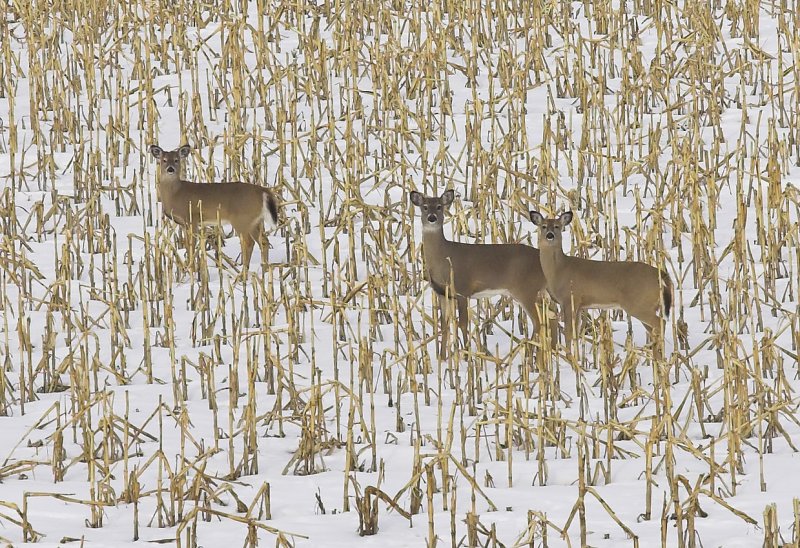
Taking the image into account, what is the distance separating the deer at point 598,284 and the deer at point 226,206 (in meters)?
2.24

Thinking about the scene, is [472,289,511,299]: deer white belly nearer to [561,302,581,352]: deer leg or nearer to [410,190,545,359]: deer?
[410,190,545,359]: deer

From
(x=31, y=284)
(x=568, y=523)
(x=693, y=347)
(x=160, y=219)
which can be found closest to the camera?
(x=568, y=523)

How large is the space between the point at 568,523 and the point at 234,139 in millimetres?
6672

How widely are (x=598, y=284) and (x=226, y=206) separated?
3.01 m

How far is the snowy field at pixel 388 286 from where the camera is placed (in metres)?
5.91

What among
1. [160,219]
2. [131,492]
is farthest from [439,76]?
[131,492]

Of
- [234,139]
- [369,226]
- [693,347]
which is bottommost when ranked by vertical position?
[693,347]

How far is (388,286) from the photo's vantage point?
31.6 ft

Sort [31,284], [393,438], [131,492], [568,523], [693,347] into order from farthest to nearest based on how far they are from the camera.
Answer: [31,284]
[693,347]
[393,438]
[131,492]
[568,523]

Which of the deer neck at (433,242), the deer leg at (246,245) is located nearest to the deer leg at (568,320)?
the deer neck at (433,242)

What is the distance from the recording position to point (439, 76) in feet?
41.7

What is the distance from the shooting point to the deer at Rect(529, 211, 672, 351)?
330 inches

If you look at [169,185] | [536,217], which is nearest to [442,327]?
[536,217]

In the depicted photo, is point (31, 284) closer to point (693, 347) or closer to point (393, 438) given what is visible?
point (393, 438)
